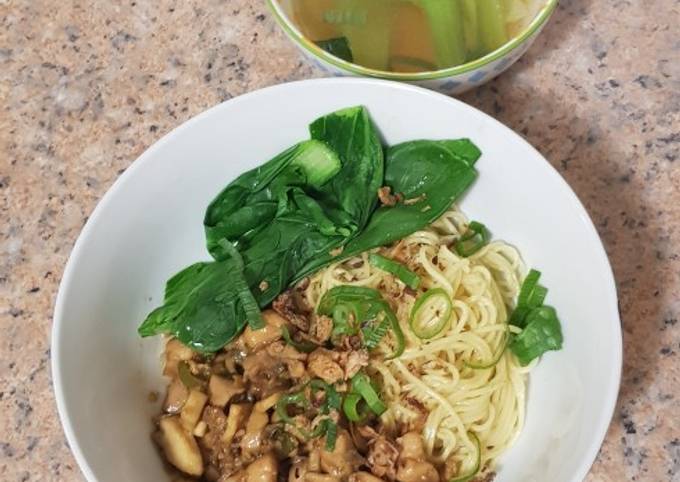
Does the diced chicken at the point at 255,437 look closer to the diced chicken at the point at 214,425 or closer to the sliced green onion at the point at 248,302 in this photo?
the diced chicken at the point at 214,425

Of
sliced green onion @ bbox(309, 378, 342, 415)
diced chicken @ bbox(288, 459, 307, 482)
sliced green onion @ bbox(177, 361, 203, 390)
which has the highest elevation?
sliced green onion @ bbox(177, 361, 203, 390)

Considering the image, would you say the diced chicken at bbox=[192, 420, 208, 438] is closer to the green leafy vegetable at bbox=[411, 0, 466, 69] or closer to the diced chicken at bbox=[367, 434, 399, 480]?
the diced chicken at bbox=[367, 434, 399, 480]

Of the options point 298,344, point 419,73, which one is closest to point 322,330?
point 298,344

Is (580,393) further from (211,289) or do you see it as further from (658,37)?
(658,37)

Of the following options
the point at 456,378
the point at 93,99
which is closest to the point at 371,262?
the point at 456,378

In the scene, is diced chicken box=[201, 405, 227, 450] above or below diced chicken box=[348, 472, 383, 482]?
above

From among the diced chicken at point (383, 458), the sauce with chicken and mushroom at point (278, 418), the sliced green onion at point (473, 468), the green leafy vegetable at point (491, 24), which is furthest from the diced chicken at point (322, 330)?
the green leafy vegetable at point (491, 24)

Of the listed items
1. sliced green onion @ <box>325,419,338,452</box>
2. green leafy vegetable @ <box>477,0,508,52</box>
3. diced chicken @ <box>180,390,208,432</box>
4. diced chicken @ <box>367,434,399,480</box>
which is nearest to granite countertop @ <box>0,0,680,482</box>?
green leafy vegetable @ <box>477,0,508,52</box>
